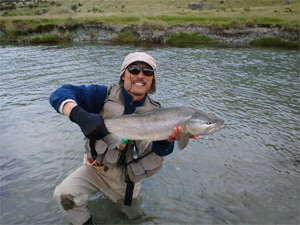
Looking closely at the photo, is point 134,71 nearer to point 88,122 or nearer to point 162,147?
point 88,122

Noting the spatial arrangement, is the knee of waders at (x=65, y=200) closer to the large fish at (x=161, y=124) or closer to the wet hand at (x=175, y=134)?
the large fish at (x=161, y=124)

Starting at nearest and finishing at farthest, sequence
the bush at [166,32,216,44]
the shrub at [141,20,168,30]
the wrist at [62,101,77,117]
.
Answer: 1. the wrist at [62,101,77,117]
2. the bush at [166,32,216,44]
3. the shrub at [141,20,168,30]

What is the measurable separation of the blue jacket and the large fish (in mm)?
343

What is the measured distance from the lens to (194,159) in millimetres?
6473

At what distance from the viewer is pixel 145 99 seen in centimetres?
420

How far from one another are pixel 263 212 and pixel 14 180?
591cm

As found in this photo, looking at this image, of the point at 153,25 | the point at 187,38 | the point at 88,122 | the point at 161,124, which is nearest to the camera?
the point at 88,122

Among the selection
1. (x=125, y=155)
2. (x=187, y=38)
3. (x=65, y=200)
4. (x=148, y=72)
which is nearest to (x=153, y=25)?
(x=187, y=38)

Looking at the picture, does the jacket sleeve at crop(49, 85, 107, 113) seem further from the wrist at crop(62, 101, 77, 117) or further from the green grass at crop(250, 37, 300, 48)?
the green grass at crop(250, 37, 300, 48)

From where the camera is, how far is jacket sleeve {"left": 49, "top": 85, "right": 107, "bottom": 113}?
138 inches

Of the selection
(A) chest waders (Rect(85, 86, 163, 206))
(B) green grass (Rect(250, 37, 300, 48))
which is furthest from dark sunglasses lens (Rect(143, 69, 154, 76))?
(B) green grass (Rect(250, 37, 300, 48))

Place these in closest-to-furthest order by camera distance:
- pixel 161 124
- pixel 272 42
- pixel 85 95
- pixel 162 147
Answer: pixel 161 124 < pixel 162 147 < pixel 85 95 < pixel 272 42

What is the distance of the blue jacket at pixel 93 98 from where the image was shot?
3.57m

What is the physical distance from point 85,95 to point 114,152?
46.2 inches
